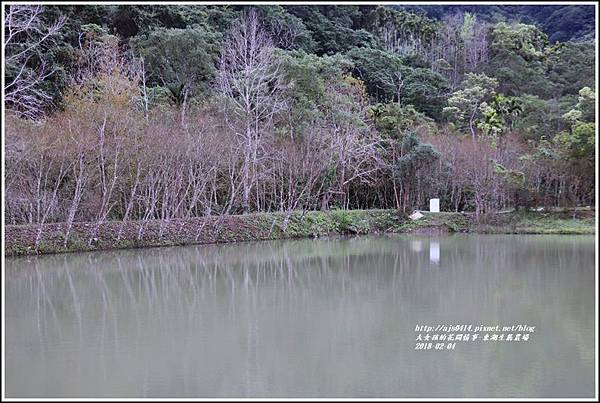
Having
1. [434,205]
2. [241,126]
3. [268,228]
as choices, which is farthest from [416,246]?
[241,126]

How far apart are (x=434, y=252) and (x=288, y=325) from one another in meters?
9.57

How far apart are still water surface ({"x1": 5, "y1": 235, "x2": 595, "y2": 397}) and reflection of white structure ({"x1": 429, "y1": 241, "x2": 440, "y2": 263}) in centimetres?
14

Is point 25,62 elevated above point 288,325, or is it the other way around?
point 25,62

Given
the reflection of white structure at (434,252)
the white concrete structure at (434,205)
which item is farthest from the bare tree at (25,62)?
the white concrete structure at (434,205)

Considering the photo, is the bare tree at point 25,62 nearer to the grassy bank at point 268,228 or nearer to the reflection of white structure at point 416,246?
the grassy bank at point 268,228

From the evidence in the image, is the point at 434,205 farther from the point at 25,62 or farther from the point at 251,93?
the point at 25,62

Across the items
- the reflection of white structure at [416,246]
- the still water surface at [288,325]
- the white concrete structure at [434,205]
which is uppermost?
the white concrete structure at [434,205]

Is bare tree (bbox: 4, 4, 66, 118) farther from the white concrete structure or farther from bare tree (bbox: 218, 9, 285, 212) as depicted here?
the white concrete structure

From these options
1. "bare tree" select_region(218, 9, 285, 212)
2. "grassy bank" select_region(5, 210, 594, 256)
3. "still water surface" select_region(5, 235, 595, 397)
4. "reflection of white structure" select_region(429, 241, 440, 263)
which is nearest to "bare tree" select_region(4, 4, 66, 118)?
"grassy bank" select_region(5, 210, 594, 256)

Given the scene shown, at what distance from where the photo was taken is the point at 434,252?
53.4 feet

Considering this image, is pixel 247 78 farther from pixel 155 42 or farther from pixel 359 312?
pixel 359 312

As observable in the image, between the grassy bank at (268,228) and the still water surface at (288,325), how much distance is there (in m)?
1.04

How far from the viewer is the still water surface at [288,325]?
5332 mm

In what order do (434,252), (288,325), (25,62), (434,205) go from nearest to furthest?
1. (288,325)
2. (434,252)
3. (25,62)
4. (434,205)
